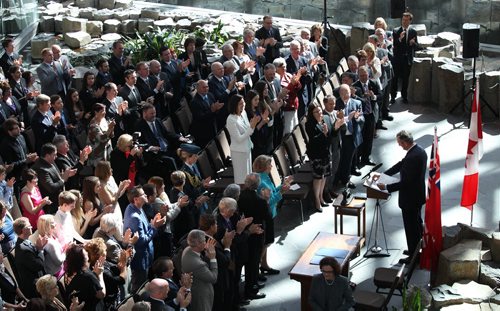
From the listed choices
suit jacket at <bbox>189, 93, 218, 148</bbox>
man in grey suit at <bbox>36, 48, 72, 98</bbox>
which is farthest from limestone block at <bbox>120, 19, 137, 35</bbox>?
suit jacket at <bbox>189, 93, 218, 148</bbox>

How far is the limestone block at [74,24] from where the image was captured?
24.8 m

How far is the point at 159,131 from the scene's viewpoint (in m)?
14.4

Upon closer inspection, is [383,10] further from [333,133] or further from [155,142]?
[155,142]

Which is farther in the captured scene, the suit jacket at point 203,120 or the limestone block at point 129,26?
the limestone block at point 129,26

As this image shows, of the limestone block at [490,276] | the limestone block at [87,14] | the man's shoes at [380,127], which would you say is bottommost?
the limestone block at [490,276]

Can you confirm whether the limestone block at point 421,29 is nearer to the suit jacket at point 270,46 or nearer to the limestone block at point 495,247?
the suit jacket at point 270,46

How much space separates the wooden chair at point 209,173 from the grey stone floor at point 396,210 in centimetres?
94

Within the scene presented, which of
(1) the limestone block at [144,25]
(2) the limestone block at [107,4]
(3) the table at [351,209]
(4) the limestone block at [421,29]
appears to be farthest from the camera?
(2) the limestone block at [107,4]

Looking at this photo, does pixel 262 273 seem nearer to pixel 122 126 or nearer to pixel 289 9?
pixel 122 126

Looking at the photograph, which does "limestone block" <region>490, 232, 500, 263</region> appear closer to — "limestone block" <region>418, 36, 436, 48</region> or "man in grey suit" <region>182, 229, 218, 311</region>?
"man in grey suit" <region>182, 229, 218, 311</region>

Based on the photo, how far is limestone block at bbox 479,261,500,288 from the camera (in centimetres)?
1182

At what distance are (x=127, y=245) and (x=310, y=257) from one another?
2.20 metres

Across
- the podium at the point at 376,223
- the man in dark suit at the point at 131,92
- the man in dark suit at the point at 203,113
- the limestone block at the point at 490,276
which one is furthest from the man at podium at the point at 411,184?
the man in dark suit at the point at 131,92

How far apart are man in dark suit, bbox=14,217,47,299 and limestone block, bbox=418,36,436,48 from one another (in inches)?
471
